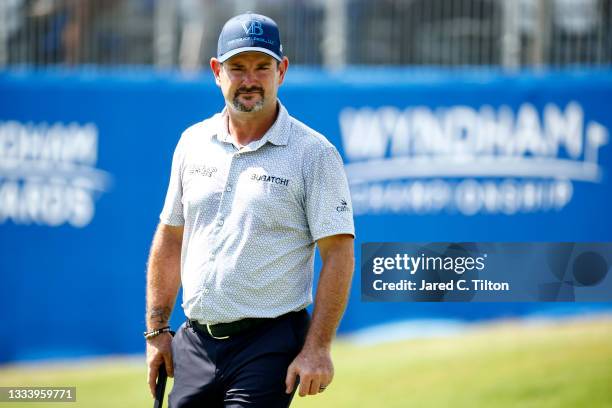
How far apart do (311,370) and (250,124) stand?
951 millimetres

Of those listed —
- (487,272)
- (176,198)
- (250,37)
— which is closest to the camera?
(250,37)

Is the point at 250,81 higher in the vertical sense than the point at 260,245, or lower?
higher

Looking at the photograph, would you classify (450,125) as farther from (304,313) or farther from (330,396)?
(304,313)

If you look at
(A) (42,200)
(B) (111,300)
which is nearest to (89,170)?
(A) (42,200)

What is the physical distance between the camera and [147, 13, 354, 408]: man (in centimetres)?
358

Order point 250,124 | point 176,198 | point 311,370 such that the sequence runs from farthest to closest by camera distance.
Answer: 1. point 176,198
2. point 250,124
3. point 311,370

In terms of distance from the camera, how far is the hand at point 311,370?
3.50m

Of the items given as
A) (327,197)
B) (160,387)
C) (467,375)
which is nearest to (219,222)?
(327,197)

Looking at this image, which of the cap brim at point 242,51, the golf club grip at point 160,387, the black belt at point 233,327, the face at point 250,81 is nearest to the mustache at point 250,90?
the face at point 250,81

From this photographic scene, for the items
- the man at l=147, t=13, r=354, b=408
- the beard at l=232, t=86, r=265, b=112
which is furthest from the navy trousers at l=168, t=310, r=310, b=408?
the beard at l=232, t=86, r=265, b=112

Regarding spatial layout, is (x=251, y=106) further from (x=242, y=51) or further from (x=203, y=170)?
(x=203, y=170)

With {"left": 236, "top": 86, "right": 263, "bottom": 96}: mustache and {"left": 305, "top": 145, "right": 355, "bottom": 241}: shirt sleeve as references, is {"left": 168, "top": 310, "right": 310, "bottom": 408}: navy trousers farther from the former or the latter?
{"left": 236, "top": 86, "right": 263, "bottom": 96}: mustache

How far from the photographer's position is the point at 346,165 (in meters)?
7.85

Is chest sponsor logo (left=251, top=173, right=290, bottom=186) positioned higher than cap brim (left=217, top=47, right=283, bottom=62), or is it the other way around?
→ cap brim (left=217, top=47, right=283, bottom=62)
